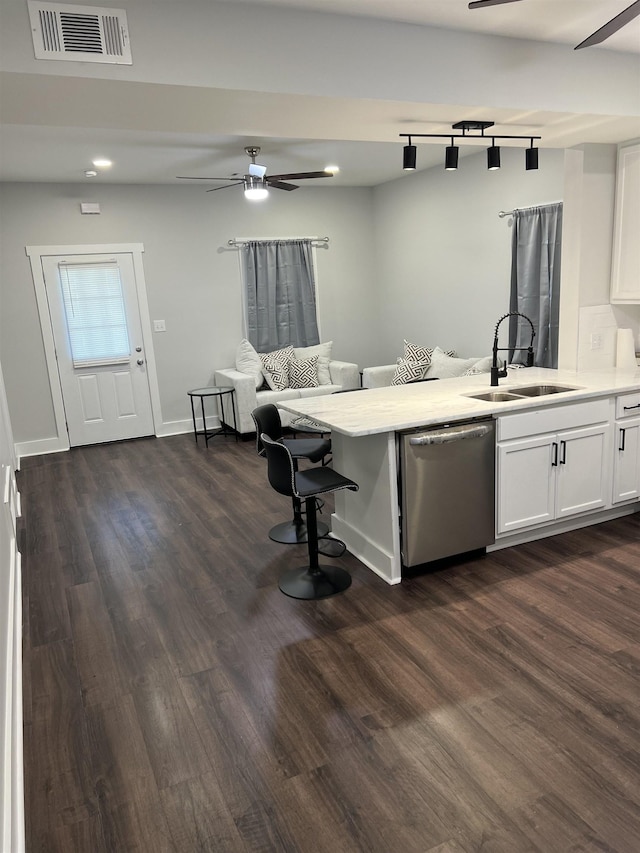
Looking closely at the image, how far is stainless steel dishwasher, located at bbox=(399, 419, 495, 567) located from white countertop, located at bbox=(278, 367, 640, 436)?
0.29 ft

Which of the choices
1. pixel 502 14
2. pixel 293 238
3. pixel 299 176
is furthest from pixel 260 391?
pixel 502 14

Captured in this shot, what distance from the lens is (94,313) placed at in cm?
636

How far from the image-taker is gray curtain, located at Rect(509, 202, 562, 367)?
4.98m

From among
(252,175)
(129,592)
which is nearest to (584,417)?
(129,592)

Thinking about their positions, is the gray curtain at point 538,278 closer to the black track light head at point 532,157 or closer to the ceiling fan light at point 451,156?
the black track light head at point 532,157

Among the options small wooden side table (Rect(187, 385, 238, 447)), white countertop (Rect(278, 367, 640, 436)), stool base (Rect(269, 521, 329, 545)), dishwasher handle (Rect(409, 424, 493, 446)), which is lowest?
stool base (Rect(269, 521, 329, 545))

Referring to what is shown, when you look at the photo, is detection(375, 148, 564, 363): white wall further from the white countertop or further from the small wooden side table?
the small wooden side table

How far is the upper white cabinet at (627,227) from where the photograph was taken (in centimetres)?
388

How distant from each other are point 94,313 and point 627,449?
533 centimetres

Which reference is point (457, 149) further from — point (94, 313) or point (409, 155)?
point (94, 313)

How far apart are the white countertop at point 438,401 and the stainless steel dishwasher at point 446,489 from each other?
0.09 m

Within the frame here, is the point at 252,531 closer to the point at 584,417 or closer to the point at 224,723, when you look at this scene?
the point at 224,723

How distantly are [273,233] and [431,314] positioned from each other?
2132 mm

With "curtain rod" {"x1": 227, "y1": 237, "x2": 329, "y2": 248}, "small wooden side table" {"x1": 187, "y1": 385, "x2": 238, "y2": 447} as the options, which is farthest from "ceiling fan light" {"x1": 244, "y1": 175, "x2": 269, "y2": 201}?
"small wooden side table" {"x1": 187, "y1": 385, "x2": 238, "y2": 447}
